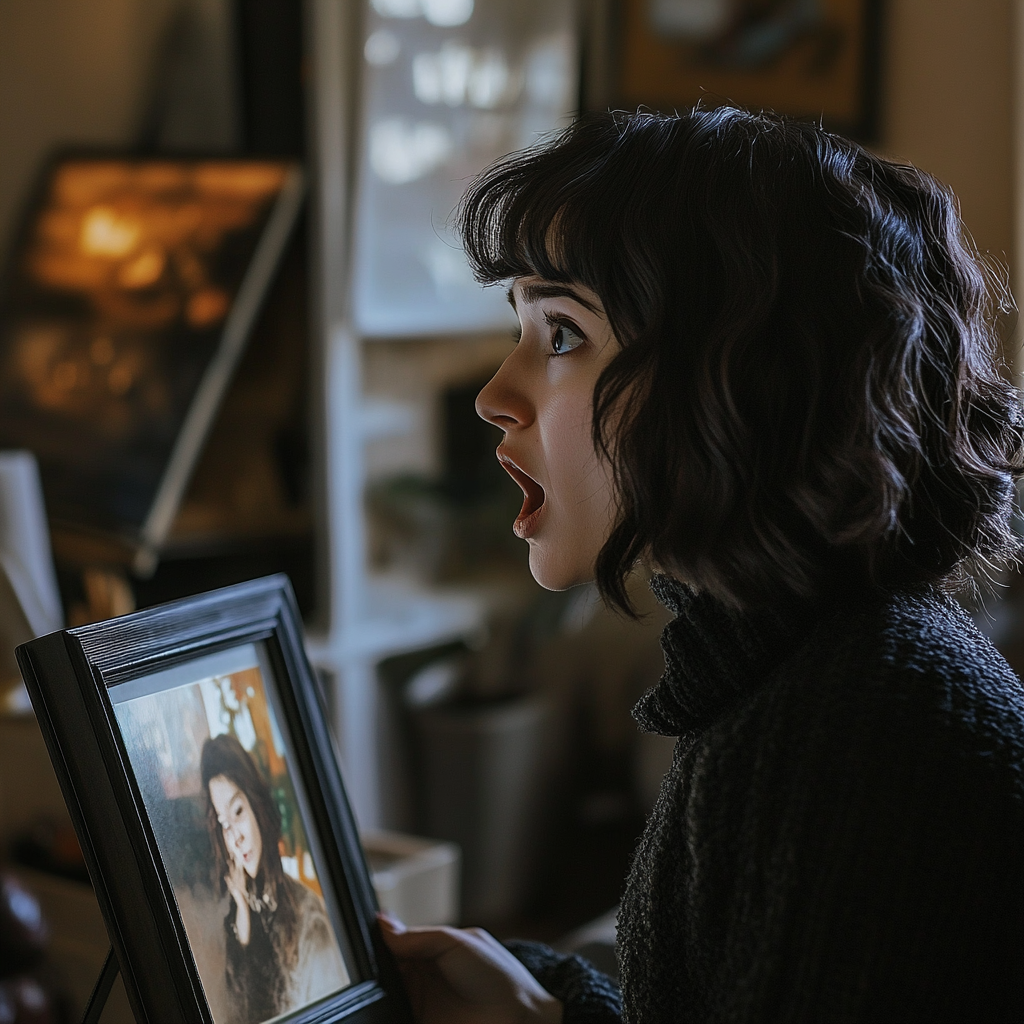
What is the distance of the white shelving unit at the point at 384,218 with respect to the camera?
2.09 meters

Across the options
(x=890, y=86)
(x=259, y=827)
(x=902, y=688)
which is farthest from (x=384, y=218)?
(x=902, y=688)

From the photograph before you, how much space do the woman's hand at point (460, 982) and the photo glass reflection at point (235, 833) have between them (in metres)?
0.07

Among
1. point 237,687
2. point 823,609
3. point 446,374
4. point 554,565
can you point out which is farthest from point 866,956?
point 446,374

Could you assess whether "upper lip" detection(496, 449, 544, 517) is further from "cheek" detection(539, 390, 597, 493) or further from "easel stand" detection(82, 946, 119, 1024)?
"easel stand" detection(82, 946, 119, 1024)

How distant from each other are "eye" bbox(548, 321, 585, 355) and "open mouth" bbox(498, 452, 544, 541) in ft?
0.28

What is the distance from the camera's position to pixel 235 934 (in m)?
0.73

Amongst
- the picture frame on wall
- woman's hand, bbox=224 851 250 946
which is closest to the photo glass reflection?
woman's hand, bbox=224 851 250 946

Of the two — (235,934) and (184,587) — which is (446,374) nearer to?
(184,587)

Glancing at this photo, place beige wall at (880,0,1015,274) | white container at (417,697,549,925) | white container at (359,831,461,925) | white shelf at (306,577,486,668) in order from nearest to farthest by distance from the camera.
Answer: white container at (359,831,461,925), white shelf at (306,577,486,668), white container at (417,697,549,925), beige wall at (880,0,1015,274)

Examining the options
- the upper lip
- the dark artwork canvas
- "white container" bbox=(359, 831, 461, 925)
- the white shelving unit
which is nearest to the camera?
the upper lip

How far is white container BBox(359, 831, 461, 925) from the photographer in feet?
5.77

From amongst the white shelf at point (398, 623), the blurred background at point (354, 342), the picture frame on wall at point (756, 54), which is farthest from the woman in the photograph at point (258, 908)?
the picture frame on wall at point (756, 54)

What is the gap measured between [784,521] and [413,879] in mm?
Result: 1273

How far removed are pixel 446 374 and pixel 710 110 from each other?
5.83ft
